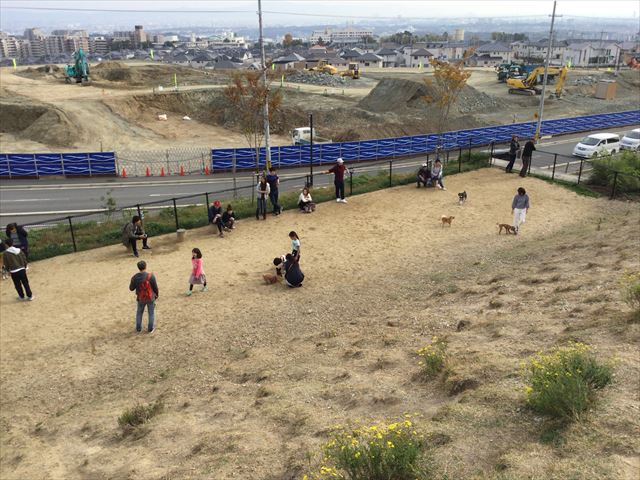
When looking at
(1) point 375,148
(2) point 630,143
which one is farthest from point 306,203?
(2) point 630,143

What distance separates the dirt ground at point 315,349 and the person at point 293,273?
0.99 feet

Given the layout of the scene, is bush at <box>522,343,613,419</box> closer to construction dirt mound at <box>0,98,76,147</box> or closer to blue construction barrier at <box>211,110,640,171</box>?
blue construction barrier at <box>211,110,640,171</box>

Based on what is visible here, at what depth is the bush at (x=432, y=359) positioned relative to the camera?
8172 mm

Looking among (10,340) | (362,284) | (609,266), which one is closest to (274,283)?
(362,284)

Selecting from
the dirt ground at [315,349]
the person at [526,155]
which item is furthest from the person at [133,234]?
the person at [526,155]

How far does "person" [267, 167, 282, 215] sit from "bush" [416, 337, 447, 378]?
12.1m

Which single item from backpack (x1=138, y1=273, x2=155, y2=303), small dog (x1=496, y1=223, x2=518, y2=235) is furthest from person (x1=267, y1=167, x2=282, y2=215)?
backpack (x1=138, y1=273, x2=155, y2=303)

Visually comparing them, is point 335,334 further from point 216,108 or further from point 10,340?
point 216,108

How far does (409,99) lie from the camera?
53031mm

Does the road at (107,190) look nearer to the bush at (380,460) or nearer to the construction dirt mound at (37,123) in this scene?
the construction dirt mound at (37,123)

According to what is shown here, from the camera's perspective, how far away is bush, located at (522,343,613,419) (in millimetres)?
5938

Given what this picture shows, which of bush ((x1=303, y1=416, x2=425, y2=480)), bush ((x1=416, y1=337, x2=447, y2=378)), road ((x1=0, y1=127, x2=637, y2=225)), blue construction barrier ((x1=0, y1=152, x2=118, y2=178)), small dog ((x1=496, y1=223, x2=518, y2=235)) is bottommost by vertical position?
road ((x1=0, y1=127, x2=637, y2=225))

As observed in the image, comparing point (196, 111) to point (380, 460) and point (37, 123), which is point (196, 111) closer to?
point (37, 123)

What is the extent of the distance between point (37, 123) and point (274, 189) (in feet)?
107
